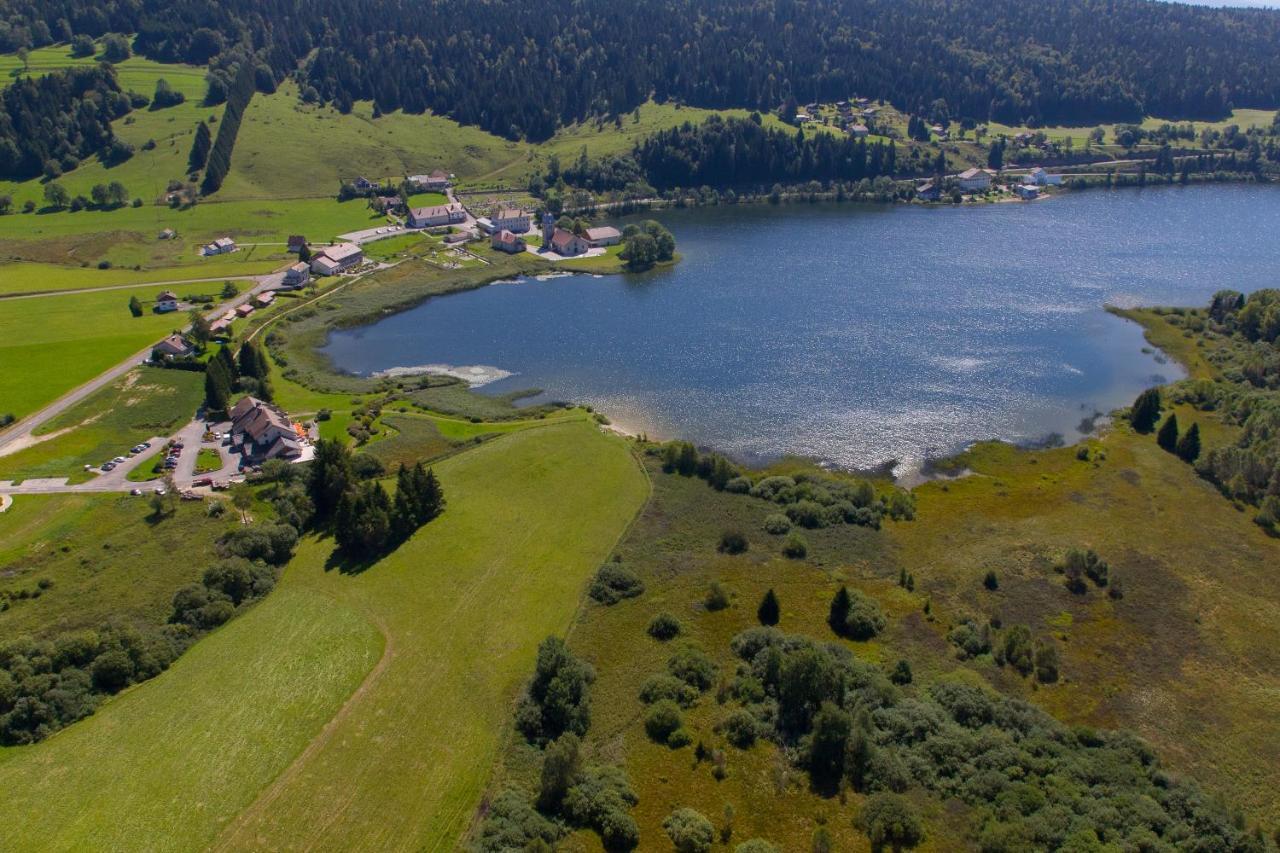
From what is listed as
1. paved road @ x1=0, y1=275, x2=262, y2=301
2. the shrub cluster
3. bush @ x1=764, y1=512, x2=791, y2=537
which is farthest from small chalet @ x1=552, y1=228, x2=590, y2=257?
the shrub cluster

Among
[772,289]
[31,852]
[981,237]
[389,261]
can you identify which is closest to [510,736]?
[31,852]

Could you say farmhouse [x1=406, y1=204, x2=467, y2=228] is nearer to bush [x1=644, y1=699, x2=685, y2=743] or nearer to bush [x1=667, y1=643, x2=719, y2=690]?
bush [x1=667, y1=643, x2=719, y2=690]

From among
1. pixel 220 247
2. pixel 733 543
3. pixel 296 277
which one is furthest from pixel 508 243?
pixel 733 543

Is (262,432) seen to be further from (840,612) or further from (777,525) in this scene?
(840,612)

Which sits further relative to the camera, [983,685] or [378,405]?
[378,405]

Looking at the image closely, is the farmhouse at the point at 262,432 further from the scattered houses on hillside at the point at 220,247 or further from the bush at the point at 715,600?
the scattered houses on hillside at the point at 220,247

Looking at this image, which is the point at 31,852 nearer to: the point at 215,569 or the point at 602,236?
the point at 215,569

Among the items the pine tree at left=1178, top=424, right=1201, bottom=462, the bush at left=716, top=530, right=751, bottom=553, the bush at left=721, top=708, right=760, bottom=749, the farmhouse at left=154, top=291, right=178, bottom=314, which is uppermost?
the farmhouse at left=154, top=291, right=178, bottom=314

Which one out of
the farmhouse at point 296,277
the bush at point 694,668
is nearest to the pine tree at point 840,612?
the bush at point 694,668
